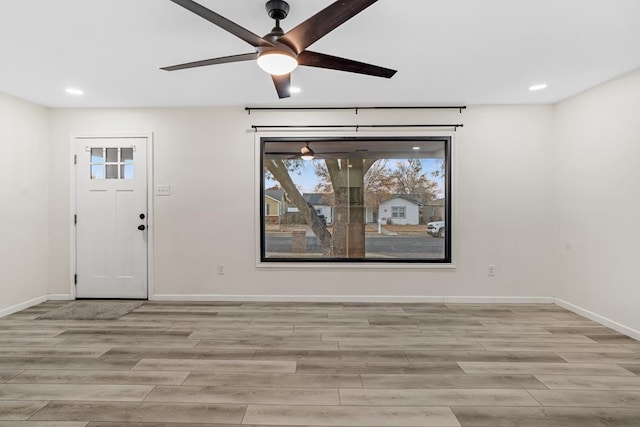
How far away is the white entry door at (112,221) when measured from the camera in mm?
4094

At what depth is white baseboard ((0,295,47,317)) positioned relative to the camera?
3.54m

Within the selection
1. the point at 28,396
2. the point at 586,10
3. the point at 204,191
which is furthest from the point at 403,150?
the point at 28,396

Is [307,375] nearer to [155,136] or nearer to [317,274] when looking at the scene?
[317,274]

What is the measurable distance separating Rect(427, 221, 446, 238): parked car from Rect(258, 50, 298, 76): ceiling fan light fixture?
2.84 m

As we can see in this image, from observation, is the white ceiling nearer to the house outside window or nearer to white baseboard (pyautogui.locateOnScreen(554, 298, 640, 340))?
the house outside window

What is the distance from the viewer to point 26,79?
315 cm

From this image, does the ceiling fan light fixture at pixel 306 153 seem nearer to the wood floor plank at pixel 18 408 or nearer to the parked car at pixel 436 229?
the parked car at pixel 436 229

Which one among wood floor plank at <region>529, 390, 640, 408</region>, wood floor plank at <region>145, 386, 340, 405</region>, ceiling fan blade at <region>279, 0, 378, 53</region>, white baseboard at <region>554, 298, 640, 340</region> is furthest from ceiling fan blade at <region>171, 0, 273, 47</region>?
white baseboard at <region>554, 298, 640, 340</region>

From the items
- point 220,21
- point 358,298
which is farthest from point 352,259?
point 220,21

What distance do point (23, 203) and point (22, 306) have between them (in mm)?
1199

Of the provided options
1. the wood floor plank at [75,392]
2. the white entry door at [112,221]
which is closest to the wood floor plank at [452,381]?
the wood floor plank at [75,392]

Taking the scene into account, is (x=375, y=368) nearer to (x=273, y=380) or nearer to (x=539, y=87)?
(x=273, y=380)

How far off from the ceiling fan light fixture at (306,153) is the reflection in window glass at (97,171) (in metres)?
2.56

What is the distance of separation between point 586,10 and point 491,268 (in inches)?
110
